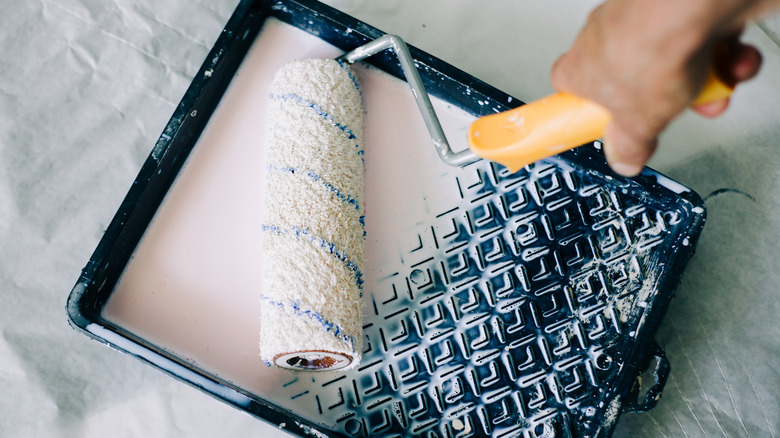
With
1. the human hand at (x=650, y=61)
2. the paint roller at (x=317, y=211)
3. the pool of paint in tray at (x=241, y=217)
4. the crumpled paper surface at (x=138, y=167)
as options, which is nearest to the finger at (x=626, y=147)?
the human hand at (x=650, y=61)

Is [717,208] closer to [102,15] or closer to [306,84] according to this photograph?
[306,84]

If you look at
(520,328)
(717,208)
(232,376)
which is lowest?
(232,376)

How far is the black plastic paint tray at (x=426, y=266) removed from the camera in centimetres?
58

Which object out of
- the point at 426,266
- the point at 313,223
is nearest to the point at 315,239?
the point at 313,223

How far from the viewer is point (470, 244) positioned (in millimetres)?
610

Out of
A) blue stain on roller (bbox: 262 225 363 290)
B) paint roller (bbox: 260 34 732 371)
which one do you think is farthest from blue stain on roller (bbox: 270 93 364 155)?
blue stain on roller (bbox: 262 225 363 290)

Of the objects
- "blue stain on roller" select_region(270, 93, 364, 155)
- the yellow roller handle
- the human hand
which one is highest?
the human hand

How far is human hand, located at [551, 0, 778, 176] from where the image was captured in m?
Result: 0.24

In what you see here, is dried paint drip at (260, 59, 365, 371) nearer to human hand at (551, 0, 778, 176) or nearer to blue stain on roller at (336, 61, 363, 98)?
blue stain on roller at (336, 61, 363, 98)

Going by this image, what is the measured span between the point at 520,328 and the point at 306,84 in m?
0.34

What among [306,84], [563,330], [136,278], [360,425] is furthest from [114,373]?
[563,330]

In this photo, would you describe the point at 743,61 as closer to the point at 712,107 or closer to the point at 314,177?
the point at 712,107

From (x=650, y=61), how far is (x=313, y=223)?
1.15 ft

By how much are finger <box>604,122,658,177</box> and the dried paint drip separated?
287mm
